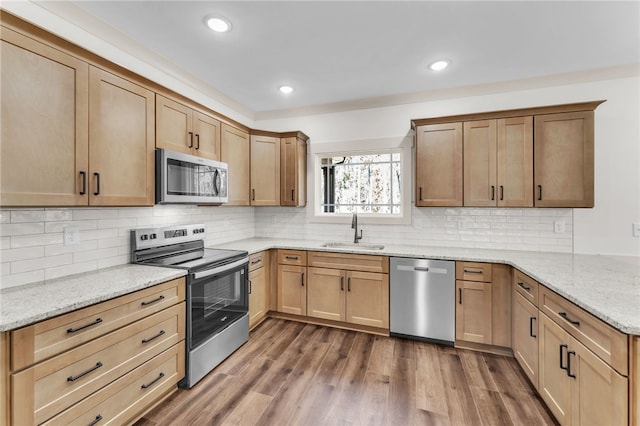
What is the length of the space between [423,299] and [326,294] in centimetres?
103

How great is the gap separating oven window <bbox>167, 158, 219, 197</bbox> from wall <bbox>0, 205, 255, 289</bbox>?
1.43 feet

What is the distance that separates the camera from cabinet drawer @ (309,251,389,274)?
2893 millimetres

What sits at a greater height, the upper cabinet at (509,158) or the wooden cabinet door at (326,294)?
the upper cabinet at (509,158)

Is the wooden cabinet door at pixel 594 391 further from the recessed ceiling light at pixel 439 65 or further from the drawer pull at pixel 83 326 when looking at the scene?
the drawer pull at pixel 83 326

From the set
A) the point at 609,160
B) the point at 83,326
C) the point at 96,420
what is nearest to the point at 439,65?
the point at 609,160

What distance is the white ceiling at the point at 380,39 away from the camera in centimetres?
186

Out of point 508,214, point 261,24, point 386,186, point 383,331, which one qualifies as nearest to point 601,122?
point 508,214

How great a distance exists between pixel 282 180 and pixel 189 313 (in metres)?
1.97

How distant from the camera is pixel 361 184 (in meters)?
3.75

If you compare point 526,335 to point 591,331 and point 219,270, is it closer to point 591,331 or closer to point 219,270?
point 591,331

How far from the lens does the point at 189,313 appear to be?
2066mm

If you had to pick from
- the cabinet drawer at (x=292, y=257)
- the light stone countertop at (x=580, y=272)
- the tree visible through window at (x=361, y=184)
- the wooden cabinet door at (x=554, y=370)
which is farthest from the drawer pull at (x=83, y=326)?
the tree visible through window at (x=361, y=184)

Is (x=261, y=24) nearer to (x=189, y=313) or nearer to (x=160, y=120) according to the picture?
(x=160, y=120)

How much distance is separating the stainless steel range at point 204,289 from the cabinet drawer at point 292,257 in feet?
1.88
